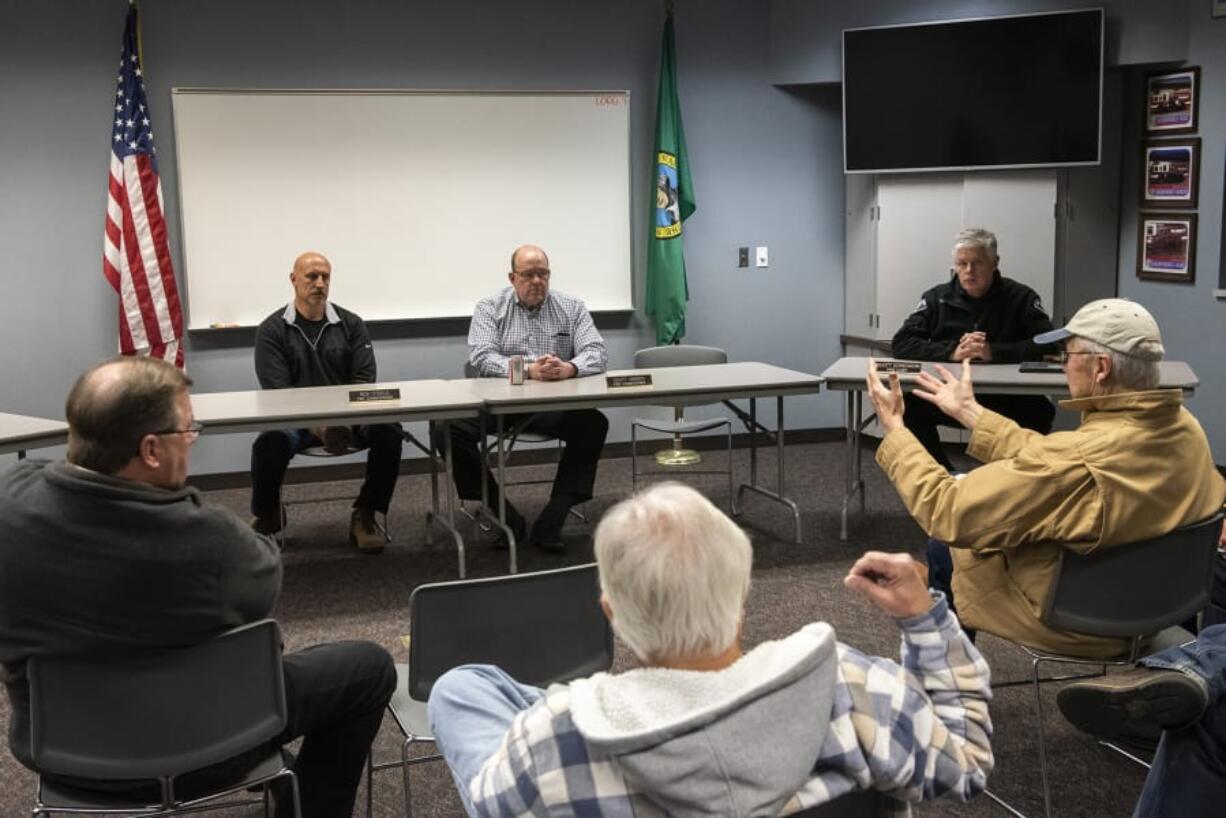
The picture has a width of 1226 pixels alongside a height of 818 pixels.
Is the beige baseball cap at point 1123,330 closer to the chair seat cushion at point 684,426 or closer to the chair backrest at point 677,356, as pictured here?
the chair seat cushion at point 684,426

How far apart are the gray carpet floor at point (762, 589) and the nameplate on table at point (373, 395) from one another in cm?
70

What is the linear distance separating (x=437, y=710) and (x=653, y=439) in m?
5.50

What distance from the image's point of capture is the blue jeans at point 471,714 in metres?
1.52

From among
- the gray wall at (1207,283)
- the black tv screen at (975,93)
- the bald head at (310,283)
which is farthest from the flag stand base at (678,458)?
the gray wall at (1207,283)

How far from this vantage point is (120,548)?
1.97 metres

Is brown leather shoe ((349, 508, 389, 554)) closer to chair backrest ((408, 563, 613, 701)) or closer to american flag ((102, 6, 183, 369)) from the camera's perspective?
american flag ((102, 6, 183, 369))

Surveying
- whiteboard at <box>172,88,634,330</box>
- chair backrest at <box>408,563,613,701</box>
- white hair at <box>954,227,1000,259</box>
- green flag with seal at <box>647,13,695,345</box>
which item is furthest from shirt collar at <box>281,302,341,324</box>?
chair backrest at <box>408,563,613,701</box>

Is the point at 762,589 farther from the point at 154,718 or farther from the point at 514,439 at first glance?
the point at 154,718

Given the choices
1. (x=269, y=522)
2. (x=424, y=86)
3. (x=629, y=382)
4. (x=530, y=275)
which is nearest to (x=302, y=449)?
(x=269, y=522)

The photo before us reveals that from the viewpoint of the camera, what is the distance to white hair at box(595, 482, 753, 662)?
135 centimetres

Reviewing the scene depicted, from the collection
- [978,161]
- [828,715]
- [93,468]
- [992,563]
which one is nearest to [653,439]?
[978,161]

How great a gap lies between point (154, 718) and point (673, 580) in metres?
1.12

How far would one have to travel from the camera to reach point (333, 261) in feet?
20.7

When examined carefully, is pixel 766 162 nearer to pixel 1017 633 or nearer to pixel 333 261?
pixel 333 261
